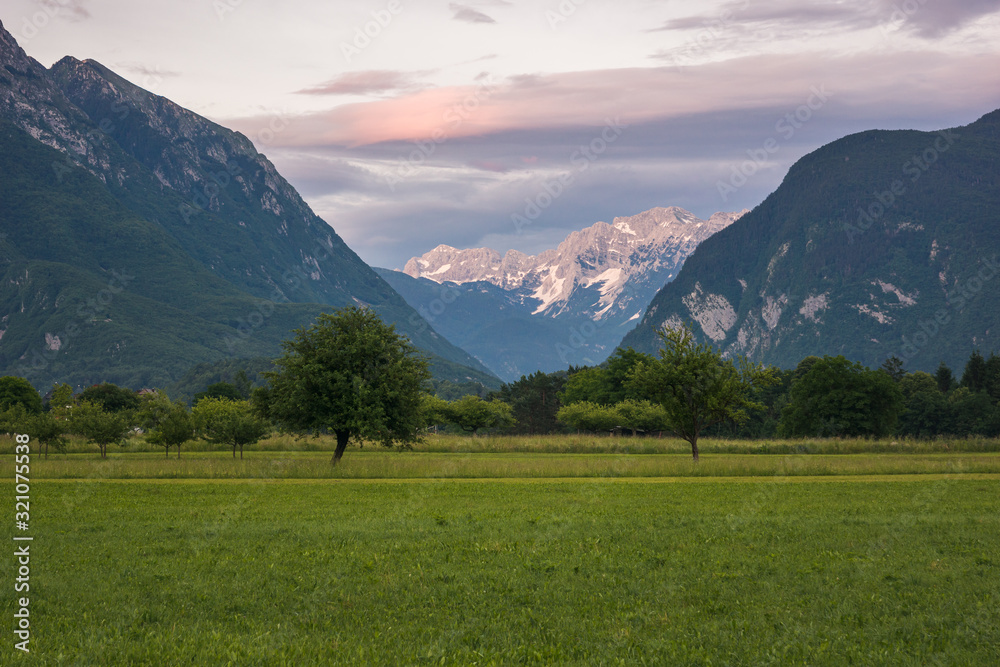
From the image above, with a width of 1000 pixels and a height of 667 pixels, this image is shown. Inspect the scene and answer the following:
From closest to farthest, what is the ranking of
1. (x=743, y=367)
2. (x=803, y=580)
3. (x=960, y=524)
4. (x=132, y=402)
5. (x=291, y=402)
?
(x=803, y=580) → (x=960, y=524) → (x=291, y=402) → (x=743, y=367) → (x=132, y=402)

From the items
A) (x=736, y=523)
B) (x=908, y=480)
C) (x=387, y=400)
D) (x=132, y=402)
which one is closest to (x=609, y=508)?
(x=736, y=523)

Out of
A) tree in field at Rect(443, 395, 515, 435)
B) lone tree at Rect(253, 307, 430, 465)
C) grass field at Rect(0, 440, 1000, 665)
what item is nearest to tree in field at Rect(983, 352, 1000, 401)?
tree in field at Rect(443, 395, 515, 435)

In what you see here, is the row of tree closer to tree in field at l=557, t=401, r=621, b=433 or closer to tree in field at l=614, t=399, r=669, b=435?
tree in field at l=557, t=401, r=621, b=433

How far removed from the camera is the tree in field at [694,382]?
188 feet

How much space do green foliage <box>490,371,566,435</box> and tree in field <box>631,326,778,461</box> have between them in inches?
3908

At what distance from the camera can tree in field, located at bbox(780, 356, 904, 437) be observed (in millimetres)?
100188

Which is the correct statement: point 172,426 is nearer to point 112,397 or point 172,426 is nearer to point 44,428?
point 44,428

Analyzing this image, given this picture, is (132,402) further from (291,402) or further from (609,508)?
(609,508)

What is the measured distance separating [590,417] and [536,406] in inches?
1921

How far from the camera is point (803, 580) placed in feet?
51.4

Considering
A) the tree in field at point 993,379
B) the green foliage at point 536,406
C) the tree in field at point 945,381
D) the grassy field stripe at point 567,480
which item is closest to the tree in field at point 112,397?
the green foliage at point 536,406

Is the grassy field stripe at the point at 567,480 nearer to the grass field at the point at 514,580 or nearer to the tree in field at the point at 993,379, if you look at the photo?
the grass field at the point at 514,580

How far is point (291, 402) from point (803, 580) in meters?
37.8

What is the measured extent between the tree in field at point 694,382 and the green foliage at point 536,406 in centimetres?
9926
